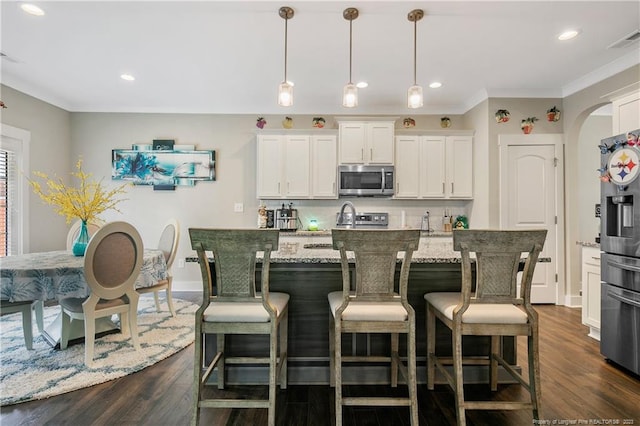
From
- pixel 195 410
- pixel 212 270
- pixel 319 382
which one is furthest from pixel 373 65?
pixel 195 410

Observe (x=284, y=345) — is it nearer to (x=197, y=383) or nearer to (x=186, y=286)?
(x=197, y=383)

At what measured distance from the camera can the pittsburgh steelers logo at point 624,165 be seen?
230 centimetres

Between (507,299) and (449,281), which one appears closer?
(507,299)

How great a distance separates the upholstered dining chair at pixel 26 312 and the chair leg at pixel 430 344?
9.32 feet

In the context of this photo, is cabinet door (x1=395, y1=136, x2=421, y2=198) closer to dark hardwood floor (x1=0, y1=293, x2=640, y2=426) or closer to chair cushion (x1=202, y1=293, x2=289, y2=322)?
dark hardwood floor (x1=0, y1=293, x2=640, y2=426)

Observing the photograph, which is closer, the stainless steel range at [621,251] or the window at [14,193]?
the stainless steel range at [621,251]

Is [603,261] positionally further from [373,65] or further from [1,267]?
[1,267]

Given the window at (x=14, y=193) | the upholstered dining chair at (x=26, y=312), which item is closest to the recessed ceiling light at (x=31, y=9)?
the window at (x=14, y=193)

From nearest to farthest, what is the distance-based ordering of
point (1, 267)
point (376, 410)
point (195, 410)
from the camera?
point (195, 410) → point (376, 410) → point (1, 267)

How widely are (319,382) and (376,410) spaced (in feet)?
1.37

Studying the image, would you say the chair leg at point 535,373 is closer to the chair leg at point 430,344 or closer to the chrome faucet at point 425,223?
the chair leg at point 430,344

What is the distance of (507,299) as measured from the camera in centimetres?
164

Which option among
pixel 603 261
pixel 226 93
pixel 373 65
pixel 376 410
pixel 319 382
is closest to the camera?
pixel 376 410

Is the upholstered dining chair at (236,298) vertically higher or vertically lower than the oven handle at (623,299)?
higher
